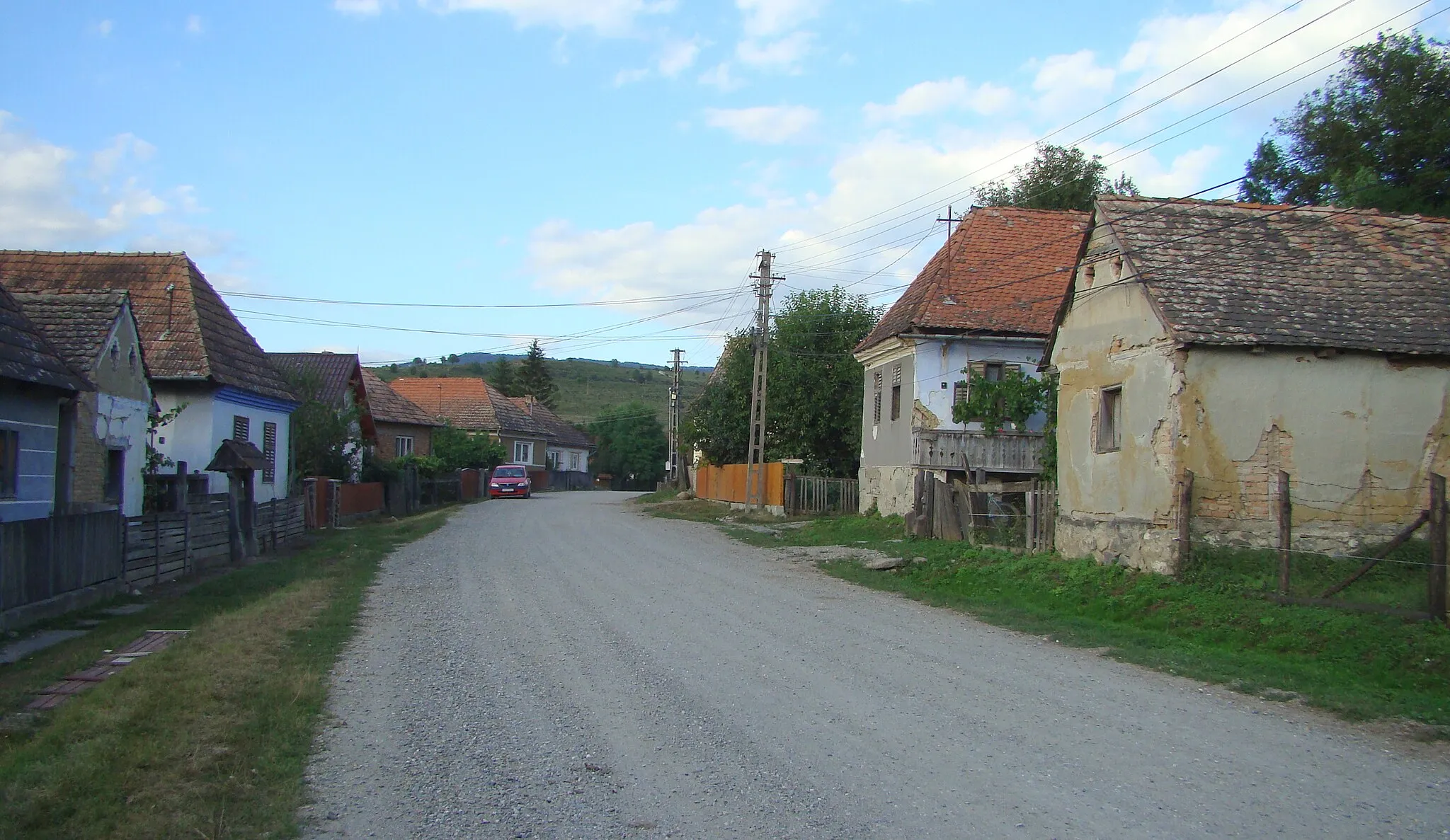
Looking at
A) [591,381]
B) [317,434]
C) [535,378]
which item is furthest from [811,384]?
[591,381]

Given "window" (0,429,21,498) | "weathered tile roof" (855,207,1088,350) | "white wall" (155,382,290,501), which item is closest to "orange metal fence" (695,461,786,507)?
"weathered tile roof" (855,207,1088,350)

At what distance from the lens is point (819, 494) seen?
1341 inches

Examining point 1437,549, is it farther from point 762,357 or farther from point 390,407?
point 390,407

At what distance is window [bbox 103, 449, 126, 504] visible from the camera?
19.4 meters

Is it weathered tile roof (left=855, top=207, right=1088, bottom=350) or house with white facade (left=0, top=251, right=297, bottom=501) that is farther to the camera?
weathered tile roof (left=855, top=207, right=1088, bottom=350)

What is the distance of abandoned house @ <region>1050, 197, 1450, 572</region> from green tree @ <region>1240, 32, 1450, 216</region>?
13711 millimetres

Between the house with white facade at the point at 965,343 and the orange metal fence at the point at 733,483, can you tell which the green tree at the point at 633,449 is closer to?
the orange metal fence at the point at 733,483

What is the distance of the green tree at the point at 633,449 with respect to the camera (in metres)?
85.3

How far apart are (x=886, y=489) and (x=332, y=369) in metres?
23.0

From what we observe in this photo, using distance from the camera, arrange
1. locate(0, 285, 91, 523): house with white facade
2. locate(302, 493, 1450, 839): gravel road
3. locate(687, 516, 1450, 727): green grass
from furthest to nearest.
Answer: locate(0, 285, 91, 523): house with white facade
locate(687, 516, 1450, 727): green grass
locate(302, 493, 1450, 839): gravel road

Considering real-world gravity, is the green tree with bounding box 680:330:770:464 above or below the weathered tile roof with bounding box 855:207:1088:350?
below

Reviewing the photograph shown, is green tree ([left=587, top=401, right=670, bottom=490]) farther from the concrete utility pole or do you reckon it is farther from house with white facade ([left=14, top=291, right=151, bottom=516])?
house with white facade ([left=14, top=291, right=151, bottom=516])

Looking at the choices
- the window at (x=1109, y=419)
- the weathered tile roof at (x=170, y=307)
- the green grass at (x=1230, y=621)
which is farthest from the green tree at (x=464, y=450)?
the green grass at (x=1230, y=621)

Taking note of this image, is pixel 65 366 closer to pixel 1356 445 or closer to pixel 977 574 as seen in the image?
pixel 977 574
